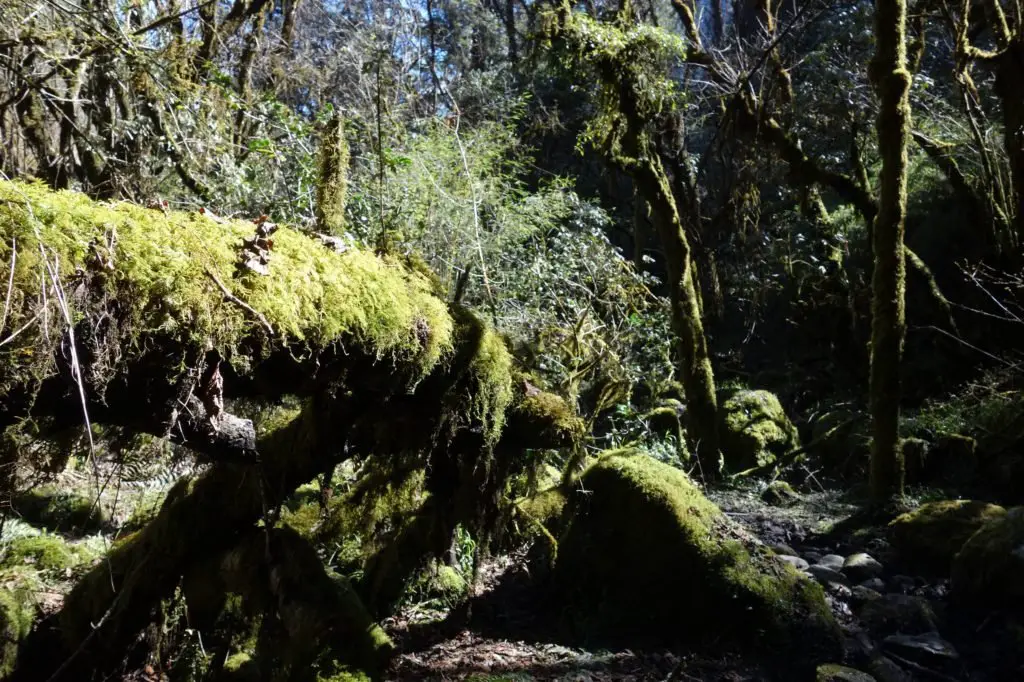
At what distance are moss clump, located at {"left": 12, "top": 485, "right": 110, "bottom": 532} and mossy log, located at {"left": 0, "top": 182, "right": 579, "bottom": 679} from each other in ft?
10.9

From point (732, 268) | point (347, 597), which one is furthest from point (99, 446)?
point (732, 268)

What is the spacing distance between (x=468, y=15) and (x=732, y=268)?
10669 millimetres

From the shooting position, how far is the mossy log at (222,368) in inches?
80.7

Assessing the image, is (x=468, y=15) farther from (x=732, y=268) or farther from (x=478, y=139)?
(x=478, y=139)

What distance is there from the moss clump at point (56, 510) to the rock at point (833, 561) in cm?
678

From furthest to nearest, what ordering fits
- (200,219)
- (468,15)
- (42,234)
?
(468,15) → (200,219) → (42,234)

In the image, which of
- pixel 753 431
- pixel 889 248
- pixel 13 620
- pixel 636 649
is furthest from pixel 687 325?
pixel 13 620

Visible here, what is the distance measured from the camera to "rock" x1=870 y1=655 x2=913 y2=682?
4859 millimetres

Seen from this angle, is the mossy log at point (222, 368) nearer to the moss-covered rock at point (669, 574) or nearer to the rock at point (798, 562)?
the moss-covered rock at point (669, 574)

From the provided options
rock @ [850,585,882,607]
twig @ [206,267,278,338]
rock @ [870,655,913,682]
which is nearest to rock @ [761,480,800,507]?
rock @ [850,585,882,607]

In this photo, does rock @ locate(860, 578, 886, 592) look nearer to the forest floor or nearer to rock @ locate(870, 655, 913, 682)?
the forest floor

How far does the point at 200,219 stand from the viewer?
2.52m

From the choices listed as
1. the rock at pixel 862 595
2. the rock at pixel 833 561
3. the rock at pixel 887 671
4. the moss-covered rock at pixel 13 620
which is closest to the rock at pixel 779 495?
the rock at pixel 833 561

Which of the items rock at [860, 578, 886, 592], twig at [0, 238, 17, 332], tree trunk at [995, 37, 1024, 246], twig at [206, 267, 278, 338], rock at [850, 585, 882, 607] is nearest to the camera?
twig at [0, 238, 17, 332]
